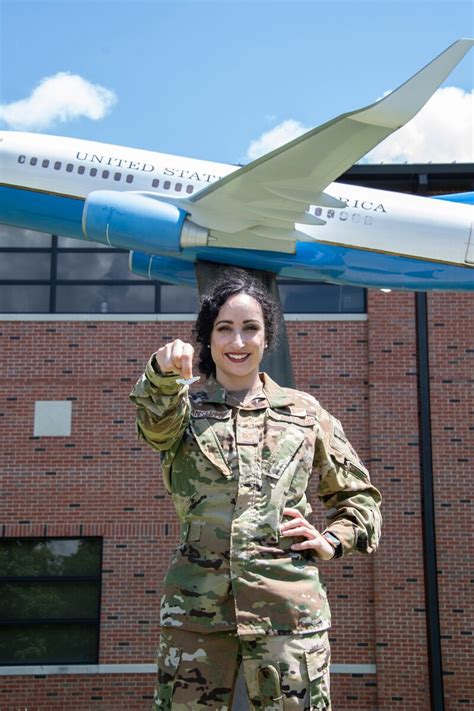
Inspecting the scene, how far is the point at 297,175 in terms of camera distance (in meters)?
7.84

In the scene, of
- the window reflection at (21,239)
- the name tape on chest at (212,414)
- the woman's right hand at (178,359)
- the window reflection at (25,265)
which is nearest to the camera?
the woman's right hand at (178,359)

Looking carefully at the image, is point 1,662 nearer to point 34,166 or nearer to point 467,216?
point 34,166

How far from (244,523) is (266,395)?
20.3 inches

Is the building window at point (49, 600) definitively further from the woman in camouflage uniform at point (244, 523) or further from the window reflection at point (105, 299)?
the woman in camouflage uniform at point (244, 523)

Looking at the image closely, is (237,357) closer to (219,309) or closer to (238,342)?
(238,342)

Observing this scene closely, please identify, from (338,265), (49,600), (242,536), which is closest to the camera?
(242,536)

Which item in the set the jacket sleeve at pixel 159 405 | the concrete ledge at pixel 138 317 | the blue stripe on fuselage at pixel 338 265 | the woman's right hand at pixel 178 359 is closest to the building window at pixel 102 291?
the concrete ledge at pixel 138 317

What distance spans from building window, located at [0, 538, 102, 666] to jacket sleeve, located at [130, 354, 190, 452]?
34.6 ft

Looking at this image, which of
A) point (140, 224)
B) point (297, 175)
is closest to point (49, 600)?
point (140, 224)

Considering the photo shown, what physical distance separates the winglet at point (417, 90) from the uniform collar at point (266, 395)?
4.79 metres

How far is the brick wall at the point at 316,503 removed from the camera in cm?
1230

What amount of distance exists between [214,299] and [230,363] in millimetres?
277

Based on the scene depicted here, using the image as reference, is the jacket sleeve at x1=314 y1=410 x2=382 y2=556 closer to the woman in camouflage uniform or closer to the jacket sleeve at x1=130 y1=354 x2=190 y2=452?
the woman in camouflage uniform

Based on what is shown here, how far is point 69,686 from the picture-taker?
40.5 feet
